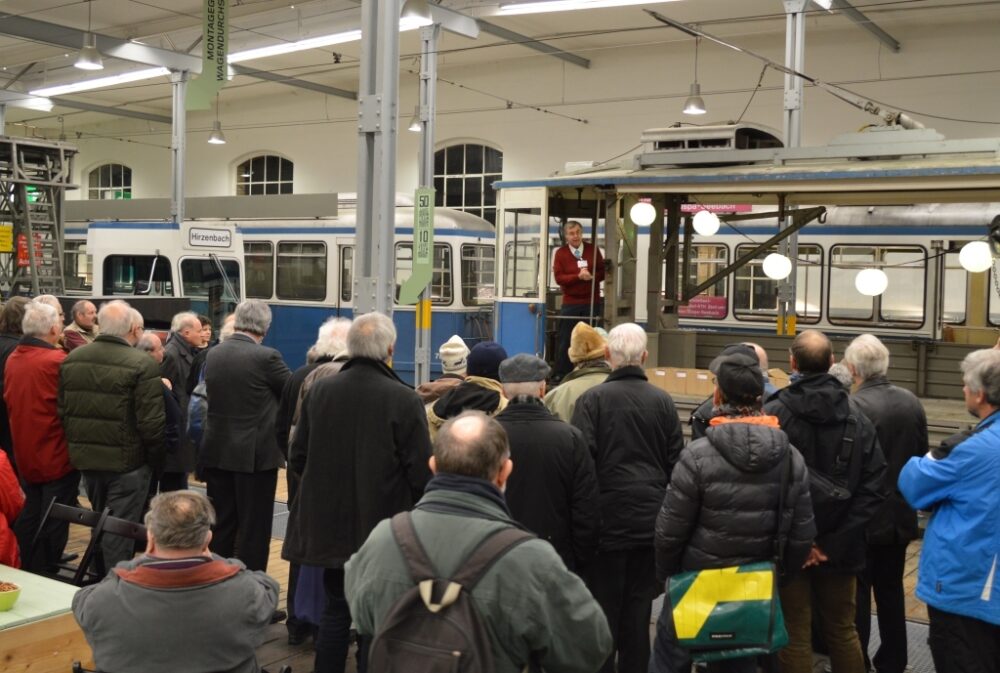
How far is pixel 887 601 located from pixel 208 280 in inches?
546

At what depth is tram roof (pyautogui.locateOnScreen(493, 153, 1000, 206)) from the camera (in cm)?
826

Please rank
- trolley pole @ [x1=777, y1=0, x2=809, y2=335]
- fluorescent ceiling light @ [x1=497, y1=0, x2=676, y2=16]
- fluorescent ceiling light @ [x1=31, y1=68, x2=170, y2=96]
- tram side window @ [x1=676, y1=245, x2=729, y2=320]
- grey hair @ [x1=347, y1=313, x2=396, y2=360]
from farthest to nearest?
fluorescent ceiling light @ [x1=31, y1=68, x2=170, y2=96] → tram side window @ [x1=676, y1=245, x2=729, y2=320] → fluorescent ceiling light @ [x1=497, y1=0, x2=676, y2=16] → trolley pole @ [x1=777, y1=0, x2=809, y2=335] → grey hair @ [x1=347, y1=313, x2=396, y2=360]

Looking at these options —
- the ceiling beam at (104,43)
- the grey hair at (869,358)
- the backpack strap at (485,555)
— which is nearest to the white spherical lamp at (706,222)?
the grey hair at (869,358)

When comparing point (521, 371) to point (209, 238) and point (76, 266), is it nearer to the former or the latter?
point (209, 238)

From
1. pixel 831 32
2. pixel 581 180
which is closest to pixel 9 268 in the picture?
pixel 581 180

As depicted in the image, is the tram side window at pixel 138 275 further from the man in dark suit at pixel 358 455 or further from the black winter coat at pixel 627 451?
the black winter coat at pixel 627 451

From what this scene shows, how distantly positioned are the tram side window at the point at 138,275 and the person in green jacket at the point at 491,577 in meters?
15.2

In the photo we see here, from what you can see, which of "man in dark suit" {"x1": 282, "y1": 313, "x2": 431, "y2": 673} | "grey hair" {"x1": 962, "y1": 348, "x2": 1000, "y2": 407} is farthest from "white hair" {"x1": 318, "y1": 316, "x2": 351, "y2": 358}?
"grey hair" {"x1": 962, "y1": 348, "x2": 1000, "y2": 407}

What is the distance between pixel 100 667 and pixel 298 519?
1498mm

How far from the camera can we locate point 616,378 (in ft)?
15.8

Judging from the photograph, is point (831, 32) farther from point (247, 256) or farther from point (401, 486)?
point (401, 486)

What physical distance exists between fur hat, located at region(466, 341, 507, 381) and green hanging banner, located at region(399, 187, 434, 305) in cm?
264

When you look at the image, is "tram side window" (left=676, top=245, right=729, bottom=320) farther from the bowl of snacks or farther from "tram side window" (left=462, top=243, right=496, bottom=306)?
the bowl of snacks

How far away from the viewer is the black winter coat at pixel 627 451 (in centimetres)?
467
